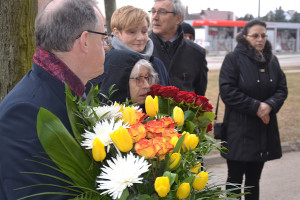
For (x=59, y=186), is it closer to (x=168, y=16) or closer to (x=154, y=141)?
(x=154, y=141)

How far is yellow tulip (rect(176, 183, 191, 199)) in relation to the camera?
1.22 m

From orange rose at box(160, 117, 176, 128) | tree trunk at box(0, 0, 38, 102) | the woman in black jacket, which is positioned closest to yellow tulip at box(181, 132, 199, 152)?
orange rose at box(160, 117, 176, 128)

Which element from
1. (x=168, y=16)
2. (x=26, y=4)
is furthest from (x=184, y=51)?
(x=26, y=4)

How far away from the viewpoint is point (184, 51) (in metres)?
3.82

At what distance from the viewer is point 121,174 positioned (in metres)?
1.18

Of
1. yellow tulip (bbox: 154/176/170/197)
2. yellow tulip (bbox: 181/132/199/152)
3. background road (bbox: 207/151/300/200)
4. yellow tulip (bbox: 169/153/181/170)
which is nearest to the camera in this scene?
yellow tulip (bbox: 154/176/170/197)

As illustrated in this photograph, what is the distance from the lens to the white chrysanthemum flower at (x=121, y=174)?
1163 mm

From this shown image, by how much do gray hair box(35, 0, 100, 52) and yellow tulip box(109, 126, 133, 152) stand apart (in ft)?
1.60

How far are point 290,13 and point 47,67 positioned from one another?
82416mm

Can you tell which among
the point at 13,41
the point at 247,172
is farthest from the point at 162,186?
the point at 247,172

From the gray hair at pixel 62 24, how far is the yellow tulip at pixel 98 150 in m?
0.49

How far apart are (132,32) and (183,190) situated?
6.29 feet

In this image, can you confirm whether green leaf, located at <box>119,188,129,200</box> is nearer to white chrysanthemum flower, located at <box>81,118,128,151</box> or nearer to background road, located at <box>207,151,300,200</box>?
white chrysanthemum flower, located at <box>81,118,128,151</box>

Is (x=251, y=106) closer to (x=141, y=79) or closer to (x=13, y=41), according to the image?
(x=141, y=79)
